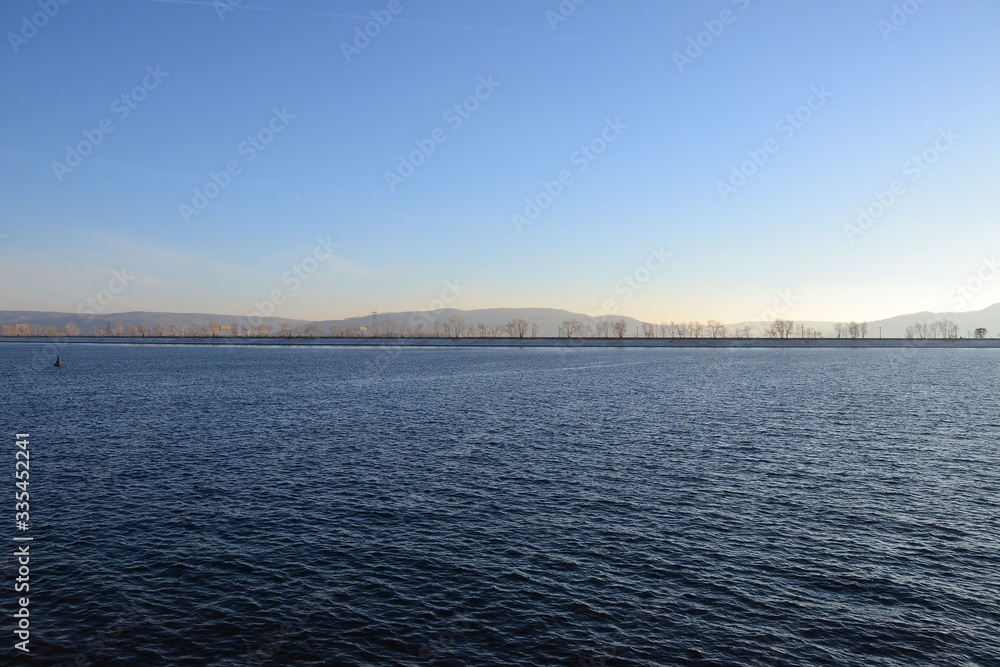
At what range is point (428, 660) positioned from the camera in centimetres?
1838

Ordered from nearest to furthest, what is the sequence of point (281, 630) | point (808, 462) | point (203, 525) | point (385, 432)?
point (281, 630) < point (203, 525) < point (808, 462) < point (385, 432)

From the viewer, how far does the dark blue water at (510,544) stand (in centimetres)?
1950

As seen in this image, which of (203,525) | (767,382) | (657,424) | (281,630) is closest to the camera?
(281,630)

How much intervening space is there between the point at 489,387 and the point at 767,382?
56.7 metres

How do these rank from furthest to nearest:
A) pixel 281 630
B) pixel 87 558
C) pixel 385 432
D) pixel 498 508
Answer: pixel 385 432 < pixel 498 508 < pixel 87 558 < pixel 281 630

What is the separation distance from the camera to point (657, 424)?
204ft

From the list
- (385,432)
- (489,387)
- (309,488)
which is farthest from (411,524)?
(489,387)

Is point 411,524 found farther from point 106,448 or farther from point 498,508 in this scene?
point 106,448

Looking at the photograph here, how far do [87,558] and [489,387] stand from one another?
7940 centimetres

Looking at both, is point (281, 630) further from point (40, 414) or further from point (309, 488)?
point (40, 414)

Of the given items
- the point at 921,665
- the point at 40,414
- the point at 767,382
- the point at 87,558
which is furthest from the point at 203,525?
the point at 767,382

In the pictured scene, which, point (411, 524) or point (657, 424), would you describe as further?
point (657, 424)

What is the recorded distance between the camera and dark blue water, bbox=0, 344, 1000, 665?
19500mm

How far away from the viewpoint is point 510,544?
2733cm
